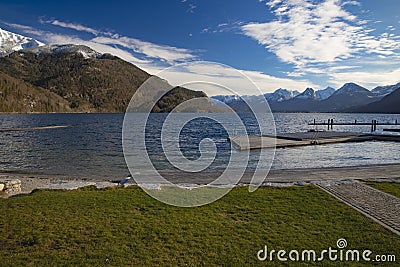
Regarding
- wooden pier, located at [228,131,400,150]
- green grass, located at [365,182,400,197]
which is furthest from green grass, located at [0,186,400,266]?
wooden pier, located at [228,131,400,150]

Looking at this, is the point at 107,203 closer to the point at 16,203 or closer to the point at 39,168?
the point at 16,203

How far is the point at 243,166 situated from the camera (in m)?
26.7

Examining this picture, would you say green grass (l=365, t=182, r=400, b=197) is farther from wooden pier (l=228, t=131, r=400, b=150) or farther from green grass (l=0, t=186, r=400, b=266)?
wooden pier (l=228, t=131, r=400, b=150)

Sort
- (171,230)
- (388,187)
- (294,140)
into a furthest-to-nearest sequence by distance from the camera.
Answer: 1. (294,140)
2. (388,187)
3. (171,230)

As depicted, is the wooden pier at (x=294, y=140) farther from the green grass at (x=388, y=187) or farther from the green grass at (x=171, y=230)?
the green grass at (x=171, y=230)

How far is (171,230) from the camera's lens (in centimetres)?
859

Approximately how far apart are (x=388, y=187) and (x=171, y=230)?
36.8ft

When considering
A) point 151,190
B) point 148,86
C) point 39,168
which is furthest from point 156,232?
point 39,168

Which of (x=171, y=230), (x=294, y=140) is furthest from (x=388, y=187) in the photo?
(x=294, y=140)

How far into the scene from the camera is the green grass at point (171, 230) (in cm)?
702

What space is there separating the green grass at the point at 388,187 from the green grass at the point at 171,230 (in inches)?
134

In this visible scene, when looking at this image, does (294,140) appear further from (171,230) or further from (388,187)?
(171,230)

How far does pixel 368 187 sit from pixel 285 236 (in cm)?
811

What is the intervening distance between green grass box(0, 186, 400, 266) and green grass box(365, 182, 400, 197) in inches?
134
